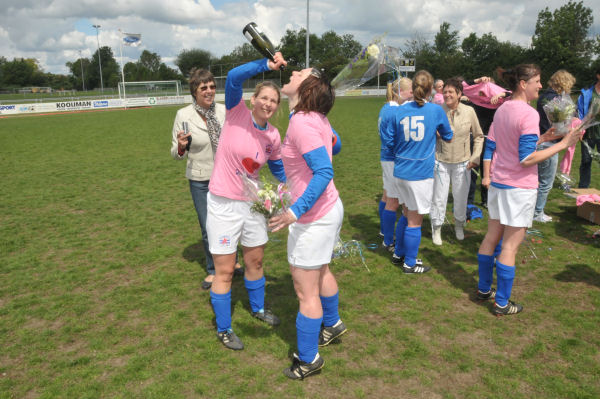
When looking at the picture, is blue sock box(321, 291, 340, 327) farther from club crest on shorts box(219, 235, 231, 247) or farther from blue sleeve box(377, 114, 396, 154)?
blue sleeve box(377, 114, 396, 154)

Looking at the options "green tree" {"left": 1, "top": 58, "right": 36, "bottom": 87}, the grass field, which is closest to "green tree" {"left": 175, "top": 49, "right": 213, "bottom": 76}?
"green tree" {"left": 1, "top": 58, "right": 36, "bottom": 87}

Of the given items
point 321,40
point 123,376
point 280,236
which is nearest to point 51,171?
point 280,236

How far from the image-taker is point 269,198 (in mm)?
2822

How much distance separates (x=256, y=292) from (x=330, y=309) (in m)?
0.79

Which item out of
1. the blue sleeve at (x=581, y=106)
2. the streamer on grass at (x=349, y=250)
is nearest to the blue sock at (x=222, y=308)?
the streamer on grass at (x=349, y=250)

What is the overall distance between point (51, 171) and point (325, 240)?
34.8 feet

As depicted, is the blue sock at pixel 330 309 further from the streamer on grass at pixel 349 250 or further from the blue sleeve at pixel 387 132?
the blue sleeve at pixel 387 132

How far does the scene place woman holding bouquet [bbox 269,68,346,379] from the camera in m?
2.55

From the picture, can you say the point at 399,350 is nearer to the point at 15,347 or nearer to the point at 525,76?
the point at 525,76

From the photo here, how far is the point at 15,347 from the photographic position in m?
3.64

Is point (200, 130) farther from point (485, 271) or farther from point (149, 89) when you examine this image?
point (149, 89)

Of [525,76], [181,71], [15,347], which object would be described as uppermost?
[181,71]

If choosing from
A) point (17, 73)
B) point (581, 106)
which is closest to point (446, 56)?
point (581, 106)

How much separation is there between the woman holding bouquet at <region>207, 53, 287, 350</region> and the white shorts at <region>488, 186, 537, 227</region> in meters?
2.01
